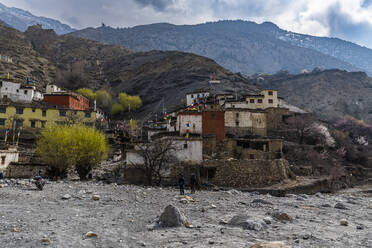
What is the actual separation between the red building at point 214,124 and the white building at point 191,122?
0.64 metres

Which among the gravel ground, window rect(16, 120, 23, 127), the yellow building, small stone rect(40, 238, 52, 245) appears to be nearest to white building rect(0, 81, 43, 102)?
the yellow building

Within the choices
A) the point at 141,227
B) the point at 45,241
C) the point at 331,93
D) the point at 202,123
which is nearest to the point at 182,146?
the point at 202,123

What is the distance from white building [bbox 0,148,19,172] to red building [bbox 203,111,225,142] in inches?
908

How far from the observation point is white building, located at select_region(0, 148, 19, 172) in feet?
94.5

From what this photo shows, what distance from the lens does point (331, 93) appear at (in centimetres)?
12644

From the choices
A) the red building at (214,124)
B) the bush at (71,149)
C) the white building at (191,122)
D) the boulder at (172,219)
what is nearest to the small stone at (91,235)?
the boulder at (172,219)

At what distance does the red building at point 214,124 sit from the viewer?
1387 inches

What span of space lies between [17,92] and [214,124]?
44.1 meters

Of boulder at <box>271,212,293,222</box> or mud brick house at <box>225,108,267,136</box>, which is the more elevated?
mud brick house at <box>225,108,267,136</box>

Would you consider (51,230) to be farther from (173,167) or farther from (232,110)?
(232,110)

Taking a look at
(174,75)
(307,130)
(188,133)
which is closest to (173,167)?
(188,133)

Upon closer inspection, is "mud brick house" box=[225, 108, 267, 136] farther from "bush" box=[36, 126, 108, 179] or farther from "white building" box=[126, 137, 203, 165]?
"bush" box=[36, 126, 108, 179]

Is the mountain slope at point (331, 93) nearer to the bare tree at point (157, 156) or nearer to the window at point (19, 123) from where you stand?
the bare tree at point (157, 156)

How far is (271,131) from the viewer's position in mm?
54219
